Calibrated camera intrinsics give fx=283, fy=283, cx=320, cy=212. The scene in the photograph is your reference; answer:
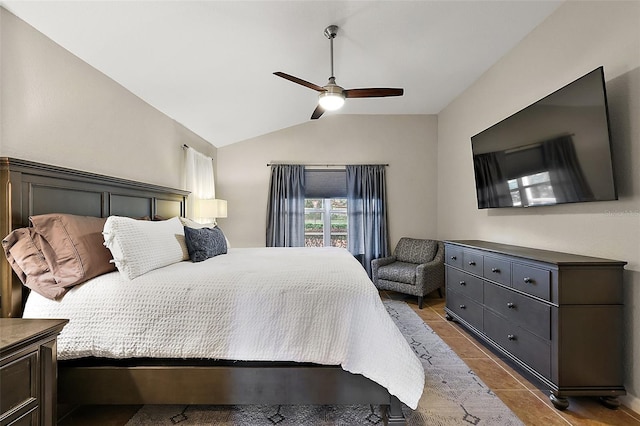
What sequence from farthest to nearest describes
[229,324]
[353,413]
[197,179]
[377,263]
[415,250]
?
[415,250] < [377,263] < [197,179] < [353,413] < [229,324]

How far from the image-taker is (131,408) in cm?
182

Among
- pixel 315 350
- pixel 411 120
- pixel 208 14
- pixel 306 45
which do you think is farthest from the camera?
pixel 411 120

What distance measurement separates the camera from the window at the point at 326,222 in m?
4.99

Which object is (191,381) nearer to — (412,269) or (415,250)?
(412,269)

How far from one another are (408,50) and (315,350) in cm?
289

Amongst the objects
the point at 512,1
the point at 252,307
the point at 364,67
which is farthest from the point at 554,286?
the point at 364,67

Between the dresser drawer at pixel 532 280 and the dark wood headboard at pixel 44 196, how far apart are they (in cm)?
329

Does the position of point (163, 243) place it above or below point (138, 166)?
below

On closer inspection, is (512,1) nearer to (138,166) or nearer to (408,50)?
(408,50)

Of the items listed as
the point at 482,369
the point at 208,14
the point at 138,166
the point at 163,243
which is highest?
the point at 208,14

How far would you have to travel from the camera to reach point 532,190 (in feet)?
8.13

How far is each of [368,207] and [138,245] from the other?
3562 mm

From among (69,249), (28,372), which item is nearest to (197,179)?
(69,249)

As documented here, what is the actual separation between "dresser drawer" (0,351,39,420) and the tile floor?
8.34ft
